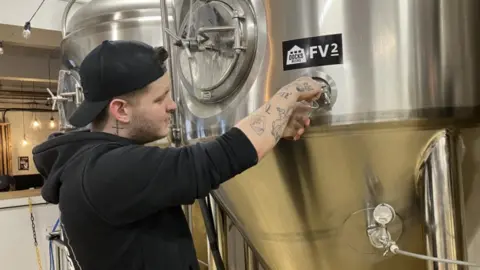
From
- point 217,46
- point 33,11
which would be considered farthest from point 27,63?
point 217,46

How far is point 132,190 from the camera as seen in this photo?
36.1 inches

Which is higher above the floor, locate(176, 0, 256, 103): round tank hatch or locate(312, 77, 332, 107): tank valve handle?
locate(176, 0, 256, 103): round tank hatch

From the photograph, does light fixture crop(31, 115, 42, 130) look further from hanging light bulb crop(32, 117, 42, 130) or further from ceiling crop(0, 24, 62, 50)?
ceiling crop(0, 24, 62, 50)

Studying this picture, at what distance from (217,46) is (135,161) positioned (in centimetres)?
39

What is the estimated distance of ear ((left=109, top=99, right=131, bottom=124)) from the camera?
1036 millimetres

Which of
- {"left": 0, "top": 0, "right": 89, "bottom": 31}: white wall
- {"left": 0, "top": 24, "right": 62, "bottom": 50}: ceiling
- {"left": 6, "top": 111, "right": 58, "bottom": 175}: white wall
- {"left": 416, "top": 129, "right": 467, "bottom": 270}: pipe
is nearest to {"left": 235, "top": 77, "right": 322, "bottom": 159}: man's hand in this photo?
{"left": 416, "top": 129, "right": 467, "bottom": 270}: pipe

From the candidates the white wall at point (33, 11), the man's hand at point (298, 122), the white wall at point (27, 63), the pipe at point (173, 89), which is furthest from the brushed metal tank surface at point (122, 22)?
the white wall at point (27, 63)

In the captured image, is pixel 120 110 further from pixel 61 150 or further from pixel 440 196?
pixel 440 196

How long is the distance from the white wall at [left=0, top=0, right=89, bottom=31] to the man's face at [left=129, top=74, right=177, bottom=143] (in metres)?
1.80

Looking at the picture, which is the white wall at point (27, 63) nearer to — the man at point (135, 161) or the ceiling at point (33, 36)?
the ceiling at point (33, 36)

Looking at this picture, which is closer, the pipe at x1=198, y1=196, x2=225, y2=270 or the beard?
the beard

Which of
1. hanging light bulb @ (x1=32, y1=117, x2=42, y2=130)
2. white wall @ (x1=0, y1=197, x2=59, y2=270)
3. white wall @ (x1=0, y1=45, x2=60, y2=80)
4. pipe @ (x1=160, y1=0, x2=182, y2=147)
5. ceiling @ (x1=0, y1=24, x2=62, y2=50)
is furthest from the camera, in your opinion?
hanging light bulb @ (x1=32, y1=117, x2=42, y2=130)

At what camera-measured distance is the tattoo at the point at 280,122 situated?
39.5 inches

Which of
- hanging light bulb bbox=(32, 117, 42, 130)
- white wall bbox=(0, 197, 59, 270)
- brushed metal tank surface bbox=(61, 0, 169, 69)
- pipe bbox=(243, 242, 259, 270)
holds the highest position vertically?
brushed metal tank surface bbox=(61, 0, 169, 69)
